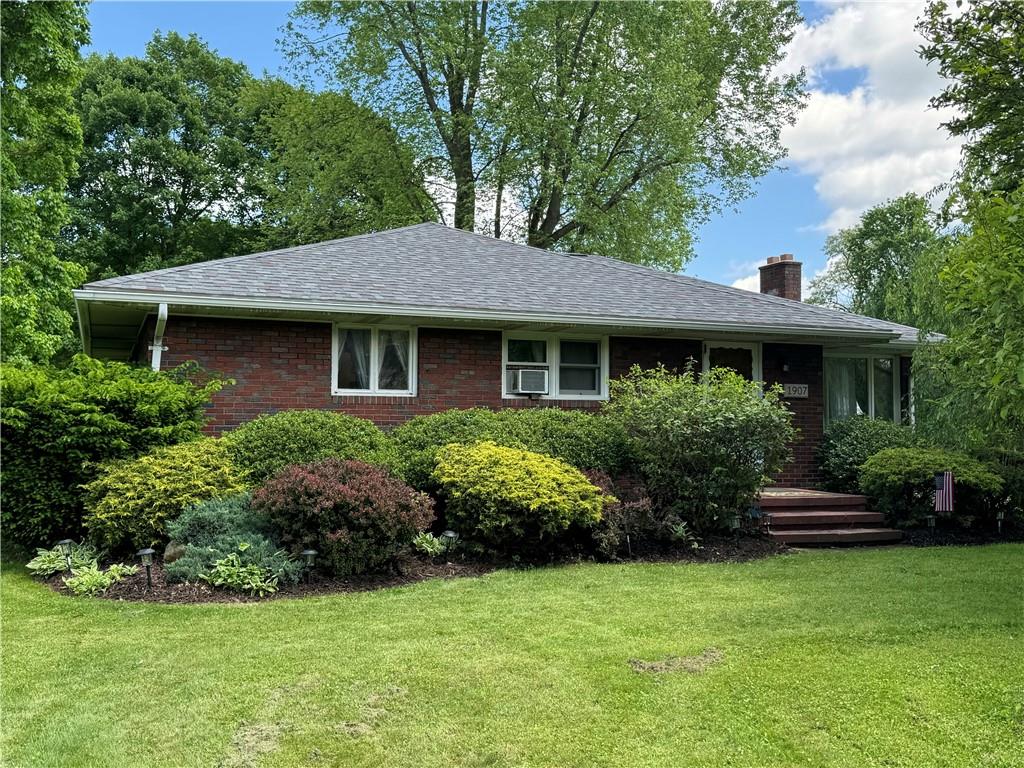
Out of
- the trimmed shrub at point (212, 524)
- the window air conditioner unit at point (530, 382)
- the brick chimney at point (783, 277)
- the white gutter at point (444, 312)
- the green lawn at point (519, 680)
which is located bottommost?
the green lawn at point (519, 680)

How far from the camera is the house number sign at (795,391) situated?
1321 centimetres

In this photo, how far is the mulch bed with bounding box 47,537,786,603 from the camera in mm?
6672

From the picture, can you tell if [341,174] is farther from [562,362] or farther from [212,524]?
[212,524]

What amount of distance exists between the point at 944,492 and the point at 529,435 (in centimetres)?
555

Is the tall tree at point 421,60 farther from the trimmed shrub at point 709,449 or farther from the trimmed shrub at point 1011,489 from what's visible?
the trimmed shrub at point 1011,489

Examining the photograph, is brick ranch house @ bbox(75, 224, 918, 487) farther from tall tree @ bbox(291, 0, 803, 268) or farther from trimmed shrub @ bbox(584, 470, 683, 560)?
tall tree @ bbox(291, 0, 803, 268)

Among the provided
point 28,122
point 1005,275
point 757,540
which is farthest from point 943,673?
point 28,122

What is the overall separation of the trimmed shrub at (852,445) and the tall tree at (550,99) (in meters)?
11.4

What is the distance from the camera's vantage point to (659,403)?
9.75 metres

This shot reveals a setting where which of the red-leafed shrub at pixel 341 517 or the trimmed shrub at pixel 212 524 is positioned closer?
the red-leafed shrub at pixel 341 517

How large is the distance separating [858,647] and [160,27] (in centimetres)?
3085

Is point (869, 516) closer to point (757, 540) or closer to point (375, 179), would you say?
point (757, 540)

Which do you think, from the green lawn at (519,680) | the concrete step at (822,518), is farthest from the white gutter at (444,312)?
the green lawn at (519,680)

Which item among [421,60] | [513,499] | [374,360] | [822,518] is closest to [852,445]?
[822,518]
